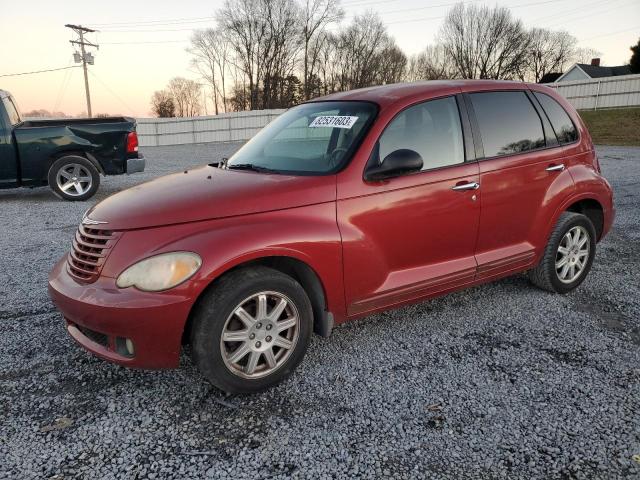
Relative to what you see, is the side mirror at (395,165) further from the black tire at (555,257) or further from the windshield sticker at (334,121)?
the black tire at (555,257)

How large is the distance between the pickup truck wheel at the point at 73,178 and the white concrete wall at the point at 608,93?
28.5m

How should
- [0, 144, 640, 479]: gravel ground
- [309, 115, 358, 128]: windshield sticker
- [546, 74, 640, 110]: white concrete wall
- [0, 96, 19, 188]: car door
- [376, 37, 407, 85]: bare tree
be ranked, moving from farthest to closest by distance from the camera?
[376, 37, 407, 85]: bare tree < [546, 74, 640, 110]: white concrete wall < [0, 96, 19, 188]: car door < [309, 115, 358, 128]: windshield sticker < [0, 144, 640, 479]: gravel ground

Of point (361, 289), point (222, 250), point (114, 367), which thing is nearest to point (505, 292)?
point (361, 289)

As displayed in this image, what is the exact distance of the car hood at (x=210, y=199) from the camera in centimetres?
272

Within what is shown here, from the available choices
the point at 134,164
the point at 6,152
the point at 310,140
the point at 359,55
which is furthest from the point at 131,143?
the point at 359,55

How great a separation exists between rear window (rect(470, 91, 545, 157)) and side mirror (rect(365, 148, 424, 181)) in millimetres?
854

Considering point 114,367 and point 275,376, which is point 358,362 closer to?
point 275,376

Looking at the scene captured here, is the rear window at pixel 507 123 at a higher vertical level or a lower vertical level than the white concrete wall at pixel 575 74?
lower

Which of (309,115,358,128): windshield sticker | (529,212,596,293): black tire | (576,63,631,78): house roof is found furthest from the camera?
(576,63,631,78): house roof

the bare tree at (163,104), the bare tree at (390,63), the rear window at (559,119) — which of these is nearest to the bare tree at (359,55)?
the bare tree at (390,63)

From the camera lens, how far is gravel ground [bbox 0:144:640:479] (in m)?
2.29

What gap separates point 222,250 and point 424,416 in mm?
1405

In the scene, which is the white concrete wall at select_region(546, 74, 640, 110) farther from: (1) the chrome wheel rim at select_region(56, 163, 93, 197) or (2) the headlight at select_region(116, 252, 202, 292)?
(2) the headlight at select_region(116, 252, 202, 292)

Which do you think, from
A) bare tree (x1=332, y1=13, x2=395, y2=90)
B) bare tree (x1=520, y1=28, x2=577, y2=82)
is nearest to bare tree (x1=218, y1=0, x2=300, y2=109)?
bare tree (x1=332, y1=13, x2=395, y2=90)
